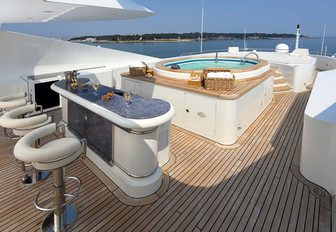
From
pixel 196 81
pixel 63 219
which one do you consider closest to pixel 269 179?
pixel 196 81

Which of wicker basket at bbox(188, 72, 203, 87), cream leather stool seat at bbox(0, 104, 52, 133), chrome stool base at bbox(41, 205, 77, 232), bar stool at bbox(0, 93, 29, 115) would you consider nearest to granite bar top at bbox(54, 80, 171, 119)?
cream leather stool seat at bbox(0, 104, 52, 133)

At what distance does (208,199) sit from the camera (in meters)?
2.19

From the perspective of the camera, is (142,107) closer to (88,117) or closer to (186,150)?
(88,117)

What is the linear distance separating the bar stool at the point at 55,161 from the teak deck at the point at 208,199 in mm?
96

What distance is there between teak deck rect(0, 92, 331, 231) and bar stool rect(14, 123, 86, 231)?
96 millimetres

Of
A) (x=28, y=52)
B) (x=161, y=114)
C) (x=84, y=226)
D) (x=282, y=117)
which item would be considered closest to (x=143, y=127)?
(x=161, y=114)

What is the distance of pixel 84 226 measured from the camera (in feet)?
6.12

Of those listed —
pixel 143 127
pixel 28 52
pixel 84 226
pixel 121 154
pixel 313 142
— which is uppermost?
pixel 28 52

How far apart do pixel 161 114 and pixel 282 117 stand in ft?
10.5

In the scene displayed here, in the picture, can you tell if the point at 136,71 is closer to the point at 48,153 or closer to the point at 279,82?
the point at 48,153

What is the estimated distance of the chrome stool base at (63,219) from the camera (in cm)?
183

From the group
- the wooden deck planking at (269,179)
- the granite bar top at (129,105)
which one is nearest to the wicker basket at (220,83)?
the wooden deck planking at (269,179)

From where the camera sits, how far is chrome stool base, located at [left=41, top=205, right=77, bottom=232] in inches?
71.9

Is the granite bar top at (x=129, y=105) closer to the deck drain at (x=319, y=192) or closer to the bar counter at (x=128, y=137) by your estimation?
the bar counter at (x=128, y=137)
